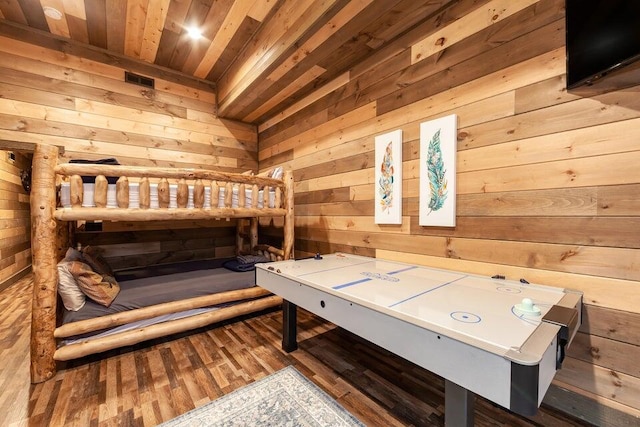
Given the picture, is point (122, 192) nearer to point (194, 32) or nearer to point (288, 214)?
point (288, 214)

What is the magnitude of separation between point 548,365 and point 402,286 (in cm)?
66

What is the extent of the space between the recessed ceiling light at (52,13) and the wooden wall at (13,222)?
2400 millimetres

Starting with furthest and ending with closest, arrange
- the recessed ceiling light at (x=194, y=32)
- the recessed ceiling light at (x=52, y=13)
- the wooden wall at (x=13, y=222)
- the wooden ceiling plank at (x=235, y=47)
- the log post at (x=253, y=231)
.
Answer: the log post at (x=253, y=231), the wooden wall at (x=13, y=222), the recessed ceiling light at (x=194, y=32), the wooden ceiling plank at (x=235, y=47), the recessed ceiling light at (x=52, y=13)

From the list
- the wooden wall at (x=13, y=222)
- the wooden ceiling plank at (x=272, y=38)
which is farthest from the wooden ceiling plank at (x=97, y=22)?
the wooden wall at (x=13, y=222)

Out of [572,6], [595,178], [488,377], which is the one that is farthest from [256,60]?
[488,377]

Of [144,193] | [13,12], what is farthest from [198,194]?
[13,12]

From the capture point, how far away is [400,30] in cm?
208

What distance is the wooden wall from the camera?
3561 millimetres

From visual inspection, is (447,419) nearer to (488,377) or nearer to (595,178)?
(488,377)

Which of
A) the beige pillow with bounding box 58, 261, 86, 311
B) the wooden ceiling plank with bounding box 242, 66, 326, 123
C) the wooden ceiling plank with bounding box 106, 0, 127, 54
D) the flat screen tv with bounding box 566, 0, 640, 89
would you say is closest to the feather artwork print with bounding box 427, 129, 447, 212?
the flat screen tv with bounding box 566, 0, 640, 89

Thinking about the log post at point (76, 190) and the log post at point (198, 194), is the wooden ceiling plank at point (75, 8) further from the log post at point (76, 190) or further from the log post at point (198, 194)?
the log post at point (198, 194)

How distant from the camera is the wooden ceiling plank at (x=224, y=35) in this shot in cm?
229

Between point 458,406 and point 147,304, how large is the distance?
7.27 ft

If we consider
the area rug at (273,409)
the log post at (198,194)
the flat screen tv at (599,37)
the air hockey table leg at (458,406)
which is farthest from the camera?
the log post at (198,194)
